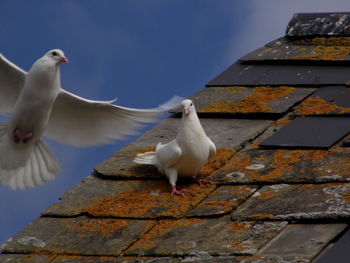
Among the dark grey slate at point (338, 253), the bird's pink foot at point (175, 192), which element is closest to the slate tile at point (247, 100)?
the bird's pink foot at point (175, 192)

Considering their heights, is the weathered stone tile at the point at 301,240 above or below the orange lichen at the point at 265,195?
above

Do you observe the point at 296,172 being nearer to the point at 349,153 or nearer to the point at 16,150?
the point at 349,153

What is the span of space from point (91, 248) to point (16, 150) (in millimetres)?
2358

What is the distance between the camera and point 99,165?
4.11 metres

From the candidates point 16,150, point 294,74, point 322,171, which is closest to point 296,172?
point 322,171

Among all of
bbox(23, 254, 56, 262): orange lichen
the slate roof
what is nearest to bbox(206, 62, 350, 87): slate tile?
the slate roof

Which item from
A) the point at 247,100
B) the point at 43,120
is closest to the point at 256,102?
the point at 247,100

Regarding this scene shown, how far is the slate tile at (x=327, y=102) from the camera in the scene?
14.2 feet

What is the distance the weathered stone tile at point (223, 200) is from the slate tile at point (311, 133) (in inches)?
17.5

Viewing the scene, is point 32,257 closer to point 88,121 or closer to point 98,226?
point 98,226

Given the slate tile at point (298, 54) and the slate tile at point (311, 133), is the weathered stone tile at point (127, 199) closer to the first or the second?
the slate tile at point (311, 133)

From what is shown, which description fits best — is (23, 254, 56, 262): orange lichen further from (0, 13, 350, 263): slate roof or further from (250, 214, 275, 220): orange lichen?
(250, 214, 275, 220): orange lichen

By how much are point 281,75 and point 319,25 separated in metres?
0.70

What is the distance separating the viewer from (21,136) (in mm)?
5484
